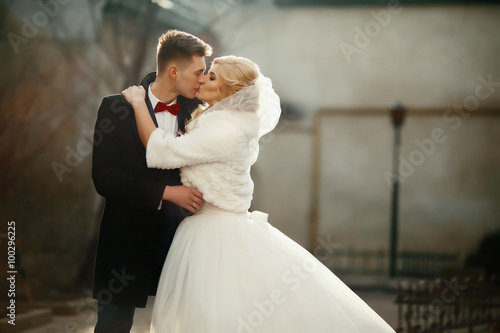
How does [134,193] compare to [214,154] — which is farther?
[134,193]

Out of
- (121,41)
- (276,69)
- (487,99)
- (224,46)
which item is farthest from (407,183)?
(121,41)

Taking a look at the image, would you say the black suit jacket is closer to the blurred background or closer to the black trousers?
the black trousers

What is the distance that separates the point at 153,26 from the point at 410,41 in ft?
10.9

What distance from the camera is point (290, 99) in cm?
868

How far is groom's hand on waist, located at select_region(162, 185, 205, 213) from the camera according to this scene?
113 inches

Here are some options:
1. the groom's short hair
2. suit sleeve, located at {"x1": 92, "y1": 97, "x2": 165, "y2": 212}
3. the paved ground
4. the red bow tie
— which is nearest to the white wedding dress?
suit sleeve, located at {"x1": 92, "y1": 97, "x2": 165, "y2": 212}

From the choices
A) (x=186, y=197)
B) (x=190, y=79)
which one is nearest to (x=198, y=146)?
(x=186, y=197)

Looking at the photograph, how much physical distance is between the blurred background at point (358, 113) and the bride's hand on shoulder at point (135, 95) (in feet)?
16.0

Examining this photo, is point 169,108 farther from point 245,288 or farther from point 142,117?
point 245,288

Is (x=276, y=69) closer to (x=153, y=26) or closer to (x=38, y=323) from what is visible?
(x=153, y=26)

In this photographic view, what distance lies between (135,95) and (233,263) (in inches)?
37.0

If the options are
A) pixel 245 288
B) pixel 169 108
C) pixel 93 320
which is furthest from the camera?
pixel 93 320

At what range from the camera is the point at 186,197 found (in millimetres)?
2887

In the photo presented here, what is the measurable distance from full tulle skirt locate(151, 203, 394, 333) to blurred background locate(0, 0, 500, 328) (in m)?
5.34
